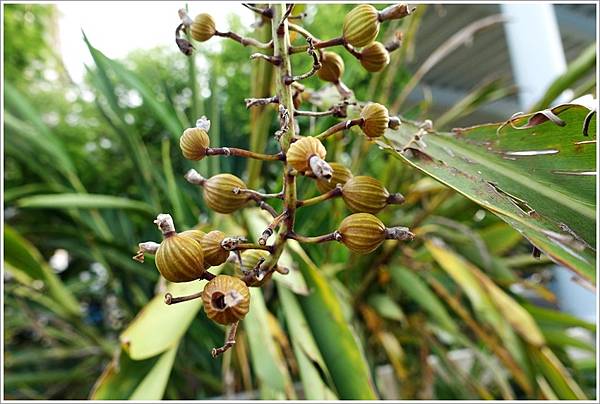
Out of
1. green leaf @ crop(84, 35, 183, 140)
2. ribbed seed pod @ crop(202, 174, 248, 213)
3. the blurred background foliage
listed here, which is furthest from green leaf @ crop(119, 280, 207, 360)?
green leaf @ crop(84, 35, 183, 140)

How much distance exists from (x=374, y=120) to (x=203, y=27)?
10 cm

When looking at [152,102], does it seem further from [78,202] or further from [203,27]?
[203,27]

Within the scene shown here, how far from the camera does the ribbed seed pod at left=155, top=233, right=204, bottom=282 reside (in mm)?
171

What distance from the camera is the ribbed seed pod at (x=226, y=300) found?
0.53 ft

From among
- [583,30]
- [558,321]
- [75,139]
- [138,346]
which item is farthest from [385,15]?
[583,30]

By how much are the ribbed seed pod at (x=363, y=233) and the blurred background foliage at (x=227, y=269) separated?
160mm

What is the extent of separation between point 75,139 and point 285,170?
3.02ft

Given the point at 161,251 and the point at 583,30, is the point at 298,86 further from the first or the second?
the point at 583,30

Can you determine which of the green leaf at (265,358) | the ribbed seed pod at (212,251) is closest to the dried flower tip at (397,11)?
the ribbed seed pod at (212,251)

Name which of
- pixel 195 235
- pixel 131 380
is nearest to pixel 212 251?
pixel 195 235

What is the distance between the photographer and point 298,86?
26 centimetres

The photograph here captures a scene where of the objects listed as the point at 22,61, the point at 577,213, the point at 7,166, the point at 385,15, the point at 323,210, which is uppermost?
the point at 22,61

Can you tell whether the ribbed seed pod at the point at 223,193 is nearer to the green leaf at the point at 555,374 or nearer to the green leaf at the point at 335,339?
the green leaf at the point at 335,339

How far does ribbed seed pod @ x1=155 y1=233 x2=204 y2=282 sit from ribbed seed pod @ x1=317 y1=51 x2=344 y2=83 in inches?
4.9
